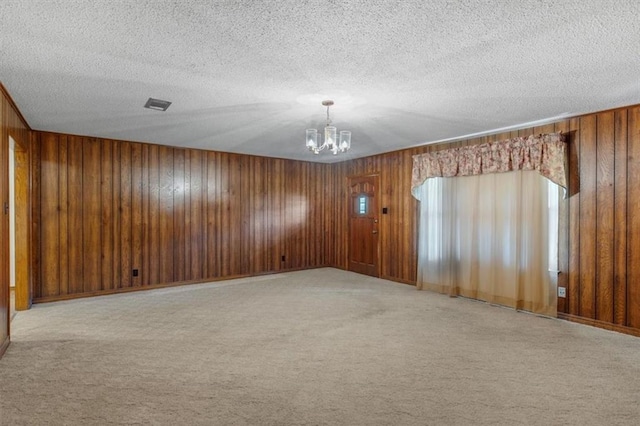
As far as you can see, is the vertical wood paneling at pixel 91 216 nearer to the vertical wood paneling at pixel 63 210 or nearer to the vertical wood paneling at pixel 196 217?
the vertical wood paneling at pixel 63 210

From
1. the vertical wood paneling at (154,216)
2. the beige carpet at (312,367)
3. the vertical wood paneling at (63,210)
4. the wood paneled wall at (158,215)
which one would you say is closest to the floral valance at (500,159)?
the beige carpet at (312,367)

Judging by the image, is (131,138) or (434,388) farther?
(131,138)

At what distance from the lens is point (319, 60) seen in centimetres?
253

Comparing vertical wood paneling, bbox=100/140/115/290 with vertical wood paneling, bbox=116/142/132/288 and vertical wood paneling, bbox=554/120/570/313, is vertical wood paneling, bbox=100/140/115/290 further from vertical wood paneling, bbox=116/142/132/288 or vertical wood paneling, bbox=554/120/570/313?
vertical wood paneling, bbox=554/120/570/313

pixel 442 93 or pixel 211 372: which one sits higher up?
pixel 442 93

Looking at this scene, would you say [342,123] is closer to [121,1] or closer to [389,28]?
[389,28]

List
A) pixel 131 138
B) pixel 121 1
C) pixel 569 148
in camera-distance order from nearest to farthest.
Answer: pixel 121 1 → pixel 569 148 → pixel 131 138

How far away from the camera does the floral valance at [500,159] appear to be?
13.6 ft

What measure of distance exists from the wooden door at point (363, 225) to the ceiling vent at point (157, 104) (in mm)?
4104

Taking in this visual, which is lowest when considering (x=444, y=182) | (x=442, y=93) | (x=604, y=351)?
(x=604, y=351)

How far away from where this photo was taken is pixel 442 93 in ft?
10.6

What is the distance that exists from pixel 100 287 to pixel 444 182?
534cm

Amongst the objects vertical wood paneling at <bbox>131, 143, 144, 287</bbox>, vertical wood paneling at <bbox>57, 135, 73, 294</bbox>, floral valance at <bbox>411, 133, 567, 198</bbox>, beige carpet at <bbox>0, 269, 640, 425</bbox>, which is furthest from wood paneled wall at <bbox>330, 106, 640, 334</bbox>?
vertical wood paneling at <bbox>57, 135, 73, 294</bbox>

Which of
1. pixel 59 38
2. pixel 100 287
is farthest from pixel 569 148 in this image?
pixel 100 287
